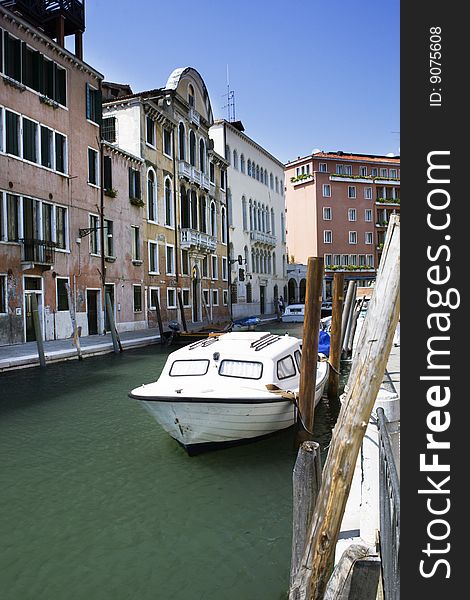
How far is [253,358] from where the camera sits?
24.0ft

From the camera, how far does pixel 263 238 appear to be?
40.5 metres

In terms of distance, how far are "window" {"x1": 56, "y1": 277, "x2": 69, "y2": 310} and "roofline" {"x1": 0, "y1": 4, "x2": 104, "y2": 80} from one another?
7.60m

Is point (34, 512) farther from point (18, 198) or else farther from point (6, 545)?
point (18, 198)

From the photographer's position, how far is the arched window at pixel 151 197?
25250mm

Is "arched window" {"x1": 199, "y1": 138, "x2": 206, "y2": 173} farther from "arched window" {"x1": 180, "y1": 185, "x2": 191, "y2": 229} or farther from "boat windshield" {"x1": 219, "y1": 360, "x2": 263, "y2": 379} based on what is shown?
"boat windshield" {"x1": 219, "y1": 360, "x2": 263, "y2": 379}

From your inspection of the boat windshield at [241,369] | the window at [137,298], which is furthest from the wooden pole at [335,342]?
the window at [137,298]

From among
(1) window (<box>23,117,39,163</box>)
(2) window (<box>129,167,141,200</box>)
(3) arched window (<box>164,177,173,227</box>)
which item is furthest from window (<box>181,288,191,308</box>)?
(1) window (<box>23,117,39,163</box>)

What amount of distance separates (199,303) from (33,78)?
1525 cm

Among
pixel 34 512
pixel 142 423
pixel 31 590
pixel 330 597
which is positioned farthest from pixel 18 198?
pixel 330 597

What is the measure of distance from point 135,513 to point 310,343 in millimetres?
2568

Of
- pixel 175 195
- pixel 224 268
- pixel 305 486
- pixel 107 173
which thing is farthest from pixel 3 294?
pixel 224 268

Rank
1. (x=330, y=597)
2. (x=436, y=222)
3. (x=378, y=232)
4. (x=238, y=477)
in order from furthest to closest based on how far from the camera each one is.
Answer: (x=378, y=232) < (x=238, y=477) < (x=330, y=597) < (x=436, y=222)

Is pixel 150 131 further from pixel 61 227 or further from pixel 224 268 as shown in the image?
pixel 224 268

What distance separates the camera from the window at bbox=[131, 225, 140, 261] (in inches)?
935
